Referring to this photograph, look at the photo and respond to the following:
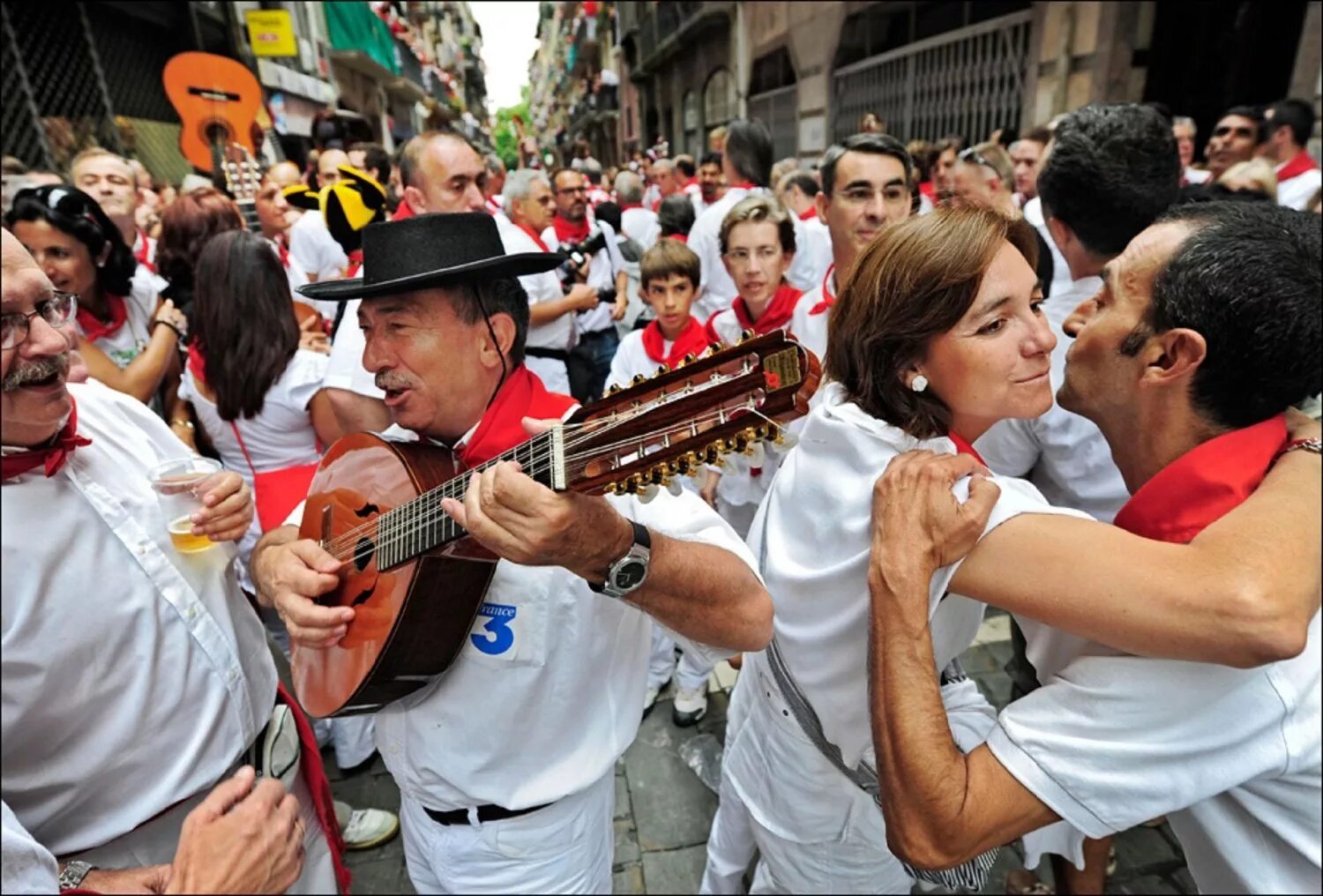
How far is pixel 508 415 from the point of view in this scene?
5.20ft

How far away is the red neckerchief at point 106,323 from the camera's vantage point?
10.7 feet

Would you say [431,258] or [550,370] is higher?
[431,258]

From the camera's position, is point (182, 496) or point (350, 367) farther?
point (350, 367)

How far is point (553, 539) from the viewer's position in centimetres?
109

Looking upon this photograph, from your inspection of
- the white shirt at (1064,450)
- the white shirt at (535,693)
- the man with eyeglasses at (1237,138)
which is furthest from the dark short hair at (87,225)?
the man with eyeglasses at (1237,138)

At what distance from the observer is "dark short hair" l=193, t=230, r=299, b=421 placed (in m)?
2.77

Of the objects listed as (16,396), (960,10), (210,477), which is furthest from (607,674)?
(960,10)

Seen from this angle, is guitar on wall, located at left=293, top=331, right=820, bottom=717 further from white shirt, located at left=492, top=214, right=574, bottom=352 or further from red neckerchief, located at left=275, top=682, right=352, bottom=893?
white shirt, located at left=492, top=214, right=574, bottom=352

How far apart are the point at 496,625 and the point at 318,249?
460 centimetres

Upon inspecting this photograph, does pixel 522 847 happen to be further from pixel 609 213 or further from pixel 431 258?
pixel 609 213

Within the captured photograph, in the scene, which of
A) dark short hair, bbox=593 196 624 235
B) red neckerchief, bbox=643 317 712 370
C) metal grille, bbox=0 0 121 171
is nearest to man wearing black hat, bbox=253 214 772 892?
red neckerchief, bbox=643 317 712 370

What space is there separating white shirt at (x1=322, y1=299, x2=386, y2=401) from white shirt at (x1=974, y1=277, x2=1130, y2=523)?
90.7 inches

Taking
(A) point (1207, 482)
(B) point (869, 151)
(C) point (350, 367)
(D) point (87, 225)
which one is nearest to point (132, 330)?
(D) point (87, 225)

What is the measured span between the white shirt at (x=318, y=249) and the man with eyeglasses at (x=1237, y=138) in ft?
24.0
